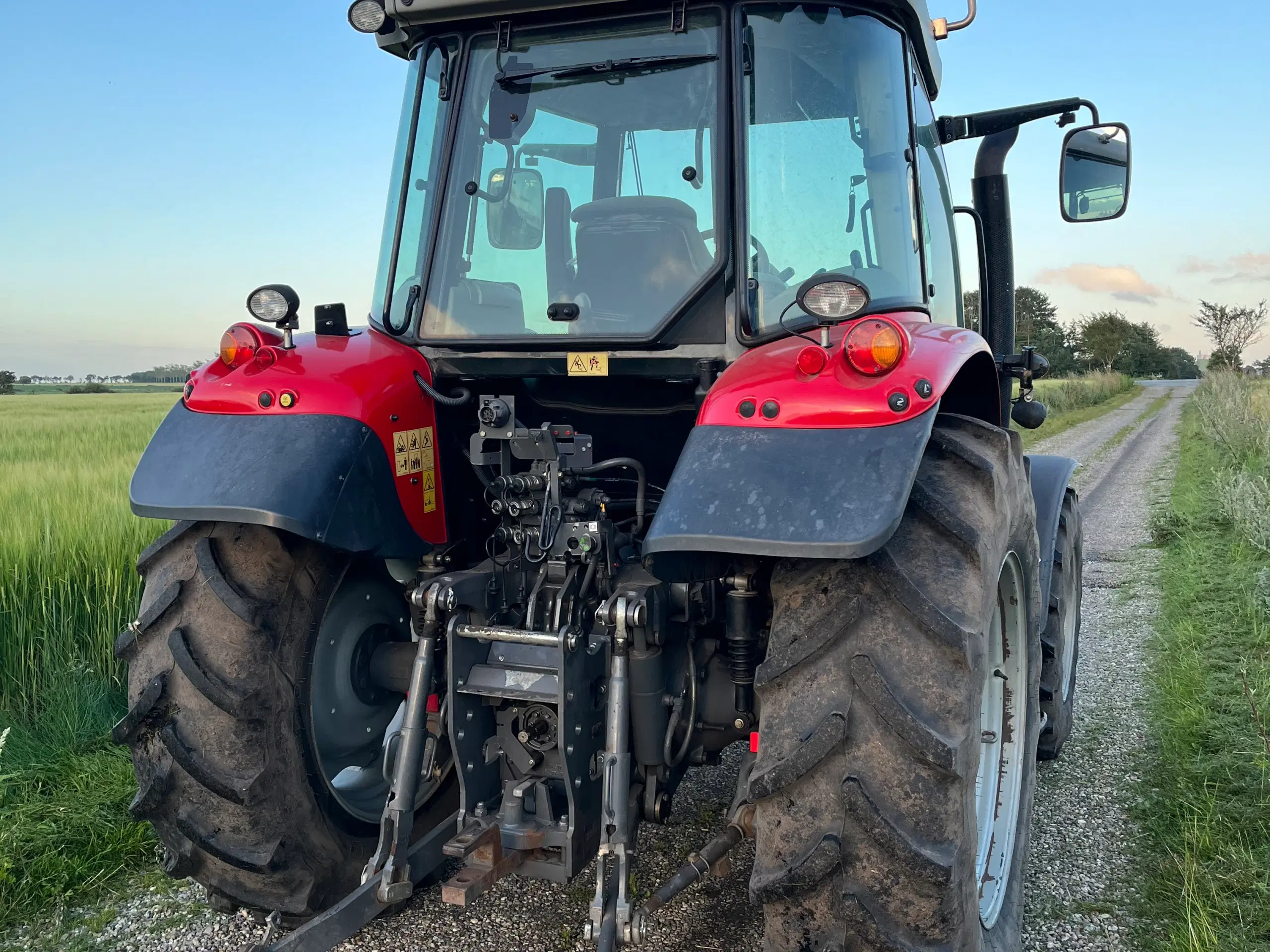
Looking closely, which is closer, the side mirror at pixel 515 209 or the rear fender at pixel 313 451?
the rear fender at pixel 313 451

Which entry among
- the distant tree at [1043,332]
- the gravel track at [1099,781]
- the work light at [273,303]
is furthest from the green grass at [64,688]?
the distant tree at [1043,332]

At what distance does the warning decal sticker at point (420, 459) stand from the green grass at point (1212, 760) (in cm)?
242

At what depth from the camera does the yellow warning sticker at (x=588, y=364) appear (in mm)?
2629

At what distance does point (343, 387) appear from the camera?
2.62 meters

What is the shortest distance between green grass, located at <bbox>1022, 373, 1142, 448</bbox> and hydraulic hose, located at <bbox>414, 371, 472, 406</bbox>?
1683cm

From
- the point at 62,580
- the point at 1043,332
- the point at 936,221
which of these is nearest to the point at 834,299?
the point at 936,221

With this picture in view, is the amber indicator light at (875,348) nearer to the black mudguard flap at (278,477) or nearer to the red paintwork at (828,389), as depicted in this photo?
the red paintwork at (828,389)

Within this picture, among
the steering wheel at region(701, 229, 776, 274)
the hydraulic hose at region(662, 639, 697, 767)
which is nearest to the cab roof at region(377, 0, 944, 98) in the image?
the steering wheel at region(701, 229, 776, 274)

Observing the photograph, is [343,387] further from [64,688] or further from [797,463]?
[64,688]

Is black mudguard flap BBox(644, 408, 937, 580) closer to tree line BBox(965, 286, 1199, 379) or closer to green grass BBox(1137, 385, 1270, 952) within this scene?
green grass BBox(1137, 385, 1270, 952)

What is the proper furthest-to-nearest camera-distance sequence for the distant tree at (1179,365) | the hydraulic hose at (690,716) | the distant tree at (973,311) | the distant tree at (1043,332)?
the distant tree at (1179,365)
the distant tree at (1043,332)
the distant tree at (973,311)
the hydraulic hose at (690,716)

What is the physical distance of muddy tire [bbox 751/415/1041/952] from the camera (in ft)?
6.25

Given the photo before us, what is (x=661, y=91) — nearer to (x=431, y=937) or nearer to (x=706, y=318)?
(x=706, y=318)

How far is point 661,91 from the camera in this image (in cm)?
272
